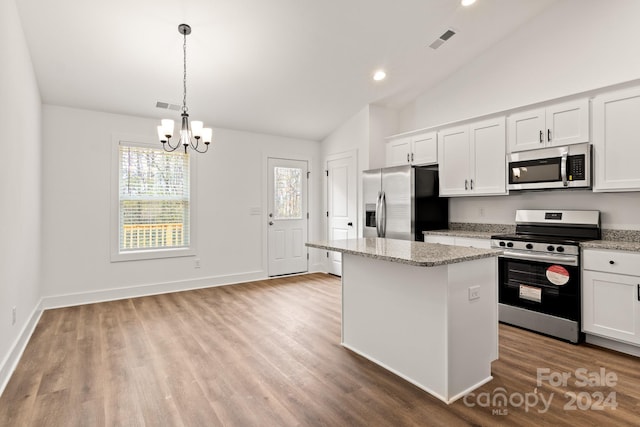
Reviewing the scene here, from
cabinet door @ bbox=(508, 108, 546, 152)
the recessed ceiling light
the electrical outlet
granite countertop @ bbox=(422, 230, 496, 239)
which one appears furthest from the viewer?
the recessed ceiling light

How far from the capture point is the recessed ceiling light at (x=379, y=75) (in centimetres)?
450

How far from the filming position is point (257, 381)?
2439 millimetres

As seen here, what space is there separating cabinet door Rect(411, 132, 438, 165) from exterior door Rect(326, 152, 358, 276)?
1.05 metres

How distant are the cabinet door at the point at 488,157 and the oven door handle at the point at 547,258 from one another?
78 cm

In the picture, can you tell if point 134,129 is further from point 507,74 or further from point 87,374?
point 507,74

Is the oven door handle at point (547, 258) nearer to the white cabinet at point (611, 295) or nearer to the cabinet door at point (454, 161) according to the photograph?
the white cabinet at point (611, 295)

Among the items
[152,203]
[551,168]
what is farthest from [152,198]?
[551,168]

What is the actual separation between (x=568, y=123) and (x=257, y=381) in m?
3.64

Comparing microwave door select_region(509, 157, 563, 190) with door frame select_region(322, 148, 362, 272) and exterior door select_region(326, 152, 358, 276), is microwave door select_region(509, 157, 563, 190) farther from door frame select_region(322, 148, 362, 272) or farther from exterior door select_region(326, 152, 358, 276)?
exterior door select_region(326, 152, 358, 276)

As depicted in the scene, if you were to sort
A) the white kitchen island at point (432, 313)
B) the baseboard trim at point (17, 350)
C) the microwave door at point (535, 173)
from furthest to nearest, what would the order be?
the microwave door at point (535, 173) → the baseboard trim at point (17, 350) → the white kitchen island at point (432, 313)

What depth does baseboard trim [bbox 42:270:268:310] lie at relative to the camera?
4.32 metres

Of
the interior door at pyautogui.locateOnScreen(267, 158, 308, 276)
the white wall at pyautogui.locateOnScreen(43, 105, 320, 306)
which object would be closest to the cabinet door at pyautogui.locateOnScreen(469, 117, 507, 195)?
the interior door at pyautogui.locateOnScreen(267, 158, 308, 276)

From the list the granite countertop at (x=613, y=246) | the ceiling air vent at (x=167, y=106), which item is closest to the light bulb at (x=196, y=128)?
the ceiling air vent at (x=167, y=106)

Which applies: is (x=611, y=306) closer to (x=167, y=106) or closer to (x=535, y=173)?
(x=535, y=173)
